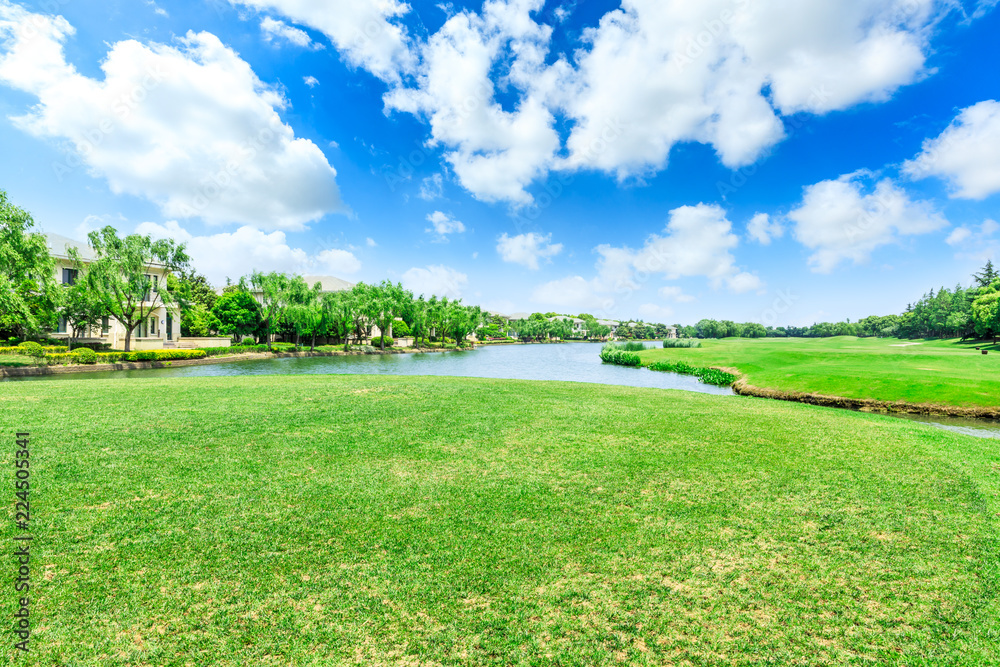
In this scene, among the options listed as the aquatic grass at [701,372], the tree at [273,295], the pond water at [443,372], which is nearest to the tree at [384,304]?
the tree at [273,295]

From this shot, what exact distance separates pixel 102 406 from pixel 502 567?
11978 mm

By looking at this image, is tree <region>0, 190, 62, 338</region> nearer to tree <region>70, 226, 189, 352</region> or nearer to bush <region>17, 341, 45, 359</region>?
bush <region>17, 341, 45, 359</region>

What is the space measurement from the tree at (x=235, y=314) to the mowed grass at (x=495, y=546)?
53.9 meters

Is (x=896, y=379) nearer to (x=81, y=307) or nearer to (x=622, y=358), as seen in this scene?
(x=622, y=358)

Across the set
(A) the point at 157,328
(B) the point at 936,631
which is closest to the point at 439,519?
(B) the point at 936,631

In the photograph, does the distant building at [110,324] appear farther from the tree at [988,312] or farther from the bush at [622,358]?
the tree at [988,312]

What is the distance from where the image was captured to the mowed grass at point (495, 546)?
3523mm

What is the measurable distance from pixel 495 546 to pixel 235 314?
64154mm

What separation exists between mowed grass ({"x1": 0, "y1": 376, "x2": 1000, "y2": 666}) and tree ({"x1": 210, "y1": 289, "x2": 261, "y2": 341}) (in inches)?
2124

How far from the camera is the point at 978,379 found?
19938 mm

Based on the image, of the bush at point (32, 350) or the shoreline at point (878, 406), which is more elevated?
the bush at point (32, 350)

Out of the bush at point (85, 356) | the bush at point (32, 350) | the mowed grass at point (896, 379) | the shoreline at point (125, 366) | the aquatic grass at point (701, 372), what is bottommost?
the aquatic grass at point (701, 372)

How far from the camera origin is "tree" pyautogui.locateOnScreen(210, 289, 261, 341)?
57625 millimetres

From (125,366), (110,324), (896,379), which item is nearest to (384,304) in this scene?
(110,324)
